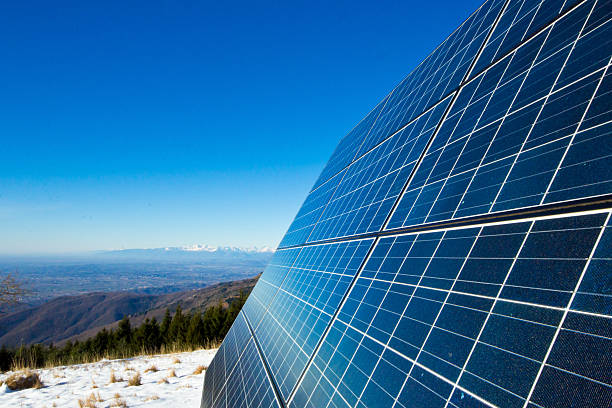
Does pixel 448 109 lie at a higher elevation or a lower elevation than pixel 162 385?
higher

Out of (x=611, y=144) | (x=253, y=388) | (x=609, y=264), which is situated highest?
(x=611, y=144)

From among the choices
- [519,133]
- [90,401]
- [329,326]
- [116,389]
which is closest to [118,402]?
[90,401]

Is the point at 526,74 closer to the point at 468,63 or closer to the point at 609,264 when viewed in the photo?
the point at 468,63

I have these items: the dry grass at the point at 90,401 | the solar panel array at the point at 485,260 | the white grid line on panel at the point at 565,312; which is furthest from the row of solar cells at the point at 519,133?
the dry grass at the point at 90,401

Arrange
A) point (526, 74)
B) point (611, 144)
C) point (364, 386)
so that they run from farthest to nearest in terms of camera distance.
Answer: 1. point (526, 74)
2. point (364, 386)
3. point (611, 144)

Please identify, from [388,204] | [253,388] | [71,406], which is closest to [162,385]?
[71,406]

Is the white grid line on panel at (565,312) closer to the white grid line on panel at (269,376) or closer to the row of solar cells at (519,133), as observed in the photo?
the row of solar cells at (519,133)

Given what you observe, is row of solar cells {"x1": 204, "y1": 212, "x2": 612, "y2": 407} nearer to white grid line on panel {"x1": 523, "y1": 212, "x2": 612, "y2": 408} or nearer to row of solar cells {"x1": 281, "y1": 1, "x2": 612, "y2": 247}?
white grid line on panel {"x1": 523, "y1": 212, "x2": 612, "y2": 408}
